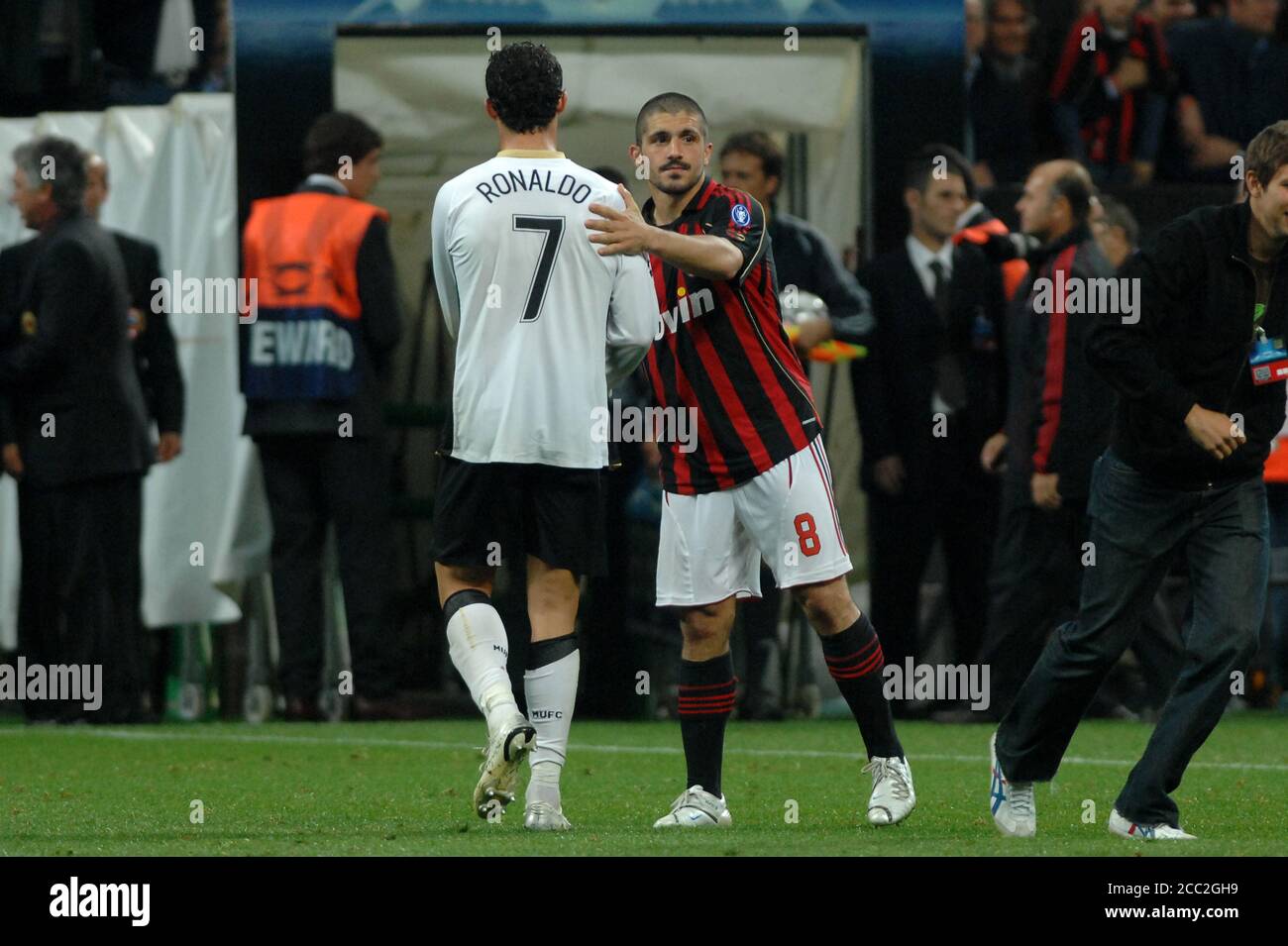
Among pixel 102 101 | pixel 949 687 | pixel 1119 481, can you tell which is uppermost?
pixel 102 101

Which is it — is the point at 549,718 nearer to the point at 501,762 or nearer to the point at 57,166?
the point at 501,762

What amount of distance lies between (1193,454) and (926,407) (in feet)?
16.3

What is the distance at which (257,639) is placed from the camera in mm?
11406

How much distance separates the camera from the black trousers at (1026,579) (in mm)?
10523

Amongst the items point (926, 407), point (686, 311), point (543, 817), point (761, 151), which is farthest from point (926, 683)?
point (543, 817)

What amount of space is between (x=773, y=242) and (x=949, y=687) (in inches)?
88.3

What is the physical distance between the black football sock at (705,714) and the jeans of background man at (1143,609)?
94cm

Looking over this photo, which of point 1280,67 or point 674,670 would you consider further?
point 1280,67

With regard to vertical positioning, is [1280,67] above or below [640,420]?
above

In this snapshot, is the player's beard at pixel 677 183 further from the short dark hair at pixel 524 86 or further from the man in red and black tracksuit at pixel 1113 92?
the man in red and black tracksuit at pixel 1113 92

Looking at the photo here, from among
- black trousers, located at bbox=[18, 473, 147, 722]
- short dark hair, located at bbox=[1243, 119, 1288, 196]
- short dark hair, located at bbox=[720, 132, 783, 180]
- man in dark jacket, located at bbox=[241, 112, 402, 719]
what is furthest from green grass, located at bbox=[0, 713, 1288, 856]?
short dark hair, located at bbox=[720, 132, 783, 180]
